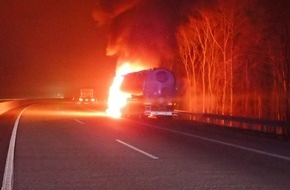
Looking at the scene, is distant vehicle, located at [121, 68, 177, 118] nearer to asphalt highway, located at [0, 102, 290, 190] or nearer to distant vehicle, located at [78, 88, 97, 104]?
asphalt highway, located at [0, 102, 290, 190]

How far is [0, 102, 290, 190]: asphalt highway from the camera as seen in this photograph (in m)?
7.64

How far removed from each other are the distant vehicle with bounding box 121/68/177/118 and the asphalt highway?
1027cm

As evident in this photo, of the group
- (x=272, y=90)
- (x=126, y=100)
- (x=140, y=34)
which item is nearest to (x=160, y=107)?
(x=126, y=100)

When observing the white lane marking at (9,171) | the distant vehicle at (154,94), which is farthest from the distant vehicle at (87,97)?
the white lane marking at (9,171)

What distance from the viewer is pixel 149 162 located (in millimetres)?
9969

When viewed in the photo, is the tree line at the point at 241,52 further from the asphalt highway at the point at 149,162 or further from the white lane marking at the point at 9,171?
the white lane marking at the point at 9,171

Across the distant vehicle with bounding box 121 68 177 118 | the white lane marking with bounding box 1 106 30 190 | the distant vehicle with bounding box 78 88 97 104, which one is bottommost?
the white lane marking with bounding box 1 106 30 190

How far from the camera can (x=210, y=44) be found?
44.9m

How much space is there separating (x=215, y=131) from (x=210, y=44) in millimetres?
→ 27563

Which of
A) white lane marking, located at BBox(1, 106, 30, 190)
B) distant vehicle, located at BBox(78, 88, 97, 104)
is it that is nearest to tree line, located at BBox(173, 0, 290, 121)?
distant vehicle, located at BBox(78, 88, 97, 104)

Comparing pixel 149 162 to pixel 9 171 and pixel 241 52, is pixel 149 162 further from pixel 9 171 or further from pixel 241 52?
pixel 241 52

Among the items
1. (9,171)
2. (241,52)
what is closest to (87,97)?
(241,52)

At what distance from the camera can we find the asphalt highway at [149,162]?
764 centimetres

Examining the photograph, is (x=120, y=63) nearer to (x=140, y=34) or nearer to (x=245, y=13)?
(x=140, y=34)
